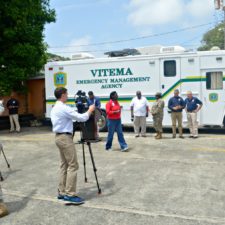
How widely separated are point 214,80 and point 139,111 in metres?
2.92

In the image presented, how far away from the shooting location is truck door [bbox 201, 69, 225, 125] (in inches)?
543

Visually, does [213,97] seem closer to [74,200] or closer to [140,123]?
[140,123]

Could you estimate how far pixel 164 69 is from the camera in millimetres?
14570

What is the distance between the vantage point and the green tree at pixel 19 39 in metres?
15.7

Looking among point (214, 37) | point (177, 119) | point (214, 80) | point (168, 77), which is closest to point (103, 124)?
point (168, 77)

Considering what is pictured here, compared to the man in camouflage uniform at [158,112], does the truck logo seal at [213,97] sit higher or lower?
higher

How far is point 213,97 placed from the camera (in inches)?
548

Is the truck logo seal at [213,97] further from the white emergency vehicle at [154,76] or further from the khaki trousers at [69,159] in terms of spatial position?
the khaki trousers at [69,159]

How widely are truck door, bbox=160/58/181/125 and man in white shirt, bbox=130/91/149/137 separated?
103cm

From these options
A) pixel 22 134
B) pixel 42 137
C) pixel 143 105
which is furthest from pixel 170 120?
pixel 22 134

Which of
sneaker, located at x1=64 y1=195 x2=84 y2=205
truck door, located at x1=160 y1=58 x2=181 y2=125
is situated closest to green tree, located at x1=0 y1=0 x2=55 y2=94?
truck door, located at x1=160 y1=58 x2=181 y2=125

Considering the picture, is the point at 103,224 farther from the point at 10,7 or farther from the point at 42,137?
the point at 10,7

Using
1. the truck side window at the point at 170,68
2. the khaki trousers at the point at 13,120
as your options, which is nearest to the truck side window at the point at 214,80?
the truck side window at the point at 170,68

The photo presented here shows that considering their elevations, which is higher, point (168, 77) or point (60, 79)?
point (60, 79)
